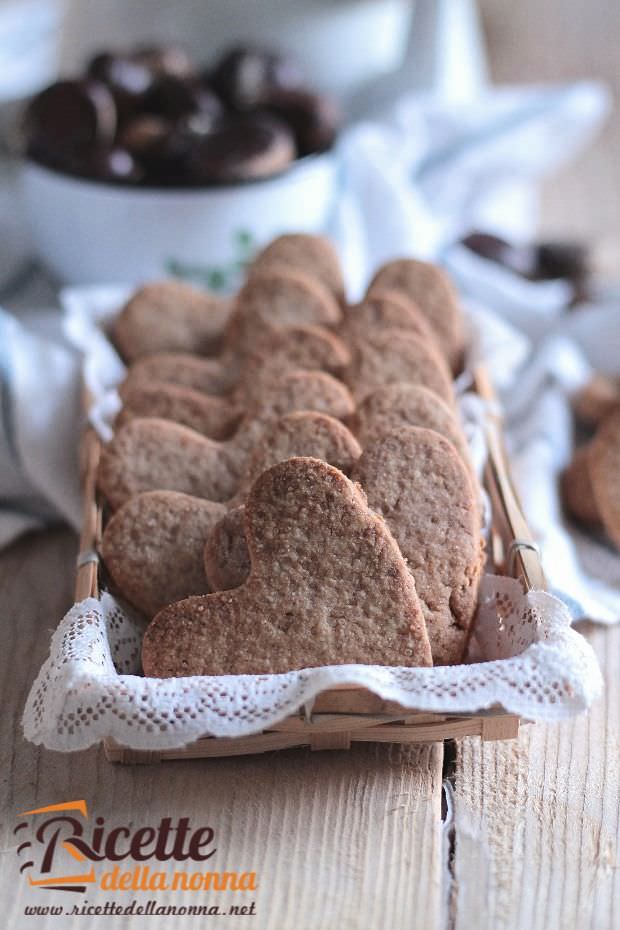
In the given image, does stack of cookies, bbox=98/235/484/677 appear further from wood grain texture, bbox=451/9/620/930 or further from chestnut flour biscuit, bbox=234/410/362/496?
wood grain texture, bbox=451/9/620/930

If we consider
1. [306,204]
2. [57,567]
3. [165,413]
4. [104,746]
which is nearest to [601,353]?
[306,204]

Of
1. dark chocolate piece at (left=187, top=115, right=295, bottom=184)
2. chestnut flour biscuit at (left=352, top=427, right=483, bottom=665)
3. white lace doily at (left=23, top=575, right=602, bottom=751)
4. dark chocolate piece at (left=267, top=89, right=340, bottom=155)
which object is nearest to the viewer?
white lace doily at (left=23, top=575, right=602, bottom=751)

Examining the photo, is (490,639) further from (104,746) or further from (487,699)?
(104,746)

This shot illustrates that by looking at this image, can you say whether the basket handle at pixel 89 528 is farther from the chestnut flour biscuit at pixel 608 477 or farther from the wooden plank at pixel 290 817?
the chestnut flour biscuit at pixel 608 477

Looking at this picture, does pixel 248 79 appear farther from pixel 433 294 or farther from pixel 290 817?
pixel 290 817

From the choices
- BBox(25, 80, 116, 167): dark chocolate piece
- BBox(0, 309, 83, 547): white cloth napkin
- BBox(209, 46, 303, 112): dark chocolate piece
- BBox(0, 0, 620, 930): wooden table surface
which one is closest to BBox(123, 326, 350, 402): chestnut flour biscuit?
BBox(0, 309, 83, 547): white cloth napkin

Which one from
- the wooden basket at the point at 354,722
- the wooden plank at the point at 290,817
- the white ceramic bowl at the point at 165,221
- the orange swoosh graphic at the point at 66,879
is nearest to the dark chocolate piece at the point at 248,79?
the white ceramic bowl at the point at 165,221
